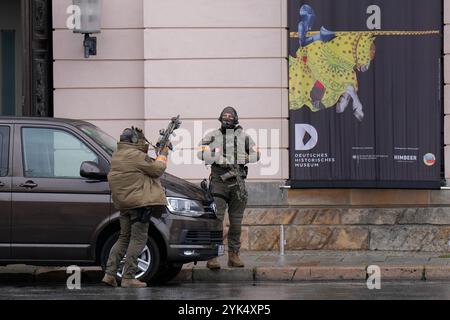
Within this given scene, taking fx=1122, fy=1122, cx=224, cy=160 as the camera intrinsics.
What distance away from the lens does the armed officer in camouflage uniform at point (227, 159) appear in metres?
13.4

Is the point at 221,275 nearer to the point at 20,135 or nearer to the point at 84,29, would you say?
the point at 20,135

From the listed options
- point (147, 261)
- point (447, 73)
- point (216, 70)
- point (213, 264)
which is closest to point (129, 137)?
point (147, 261)

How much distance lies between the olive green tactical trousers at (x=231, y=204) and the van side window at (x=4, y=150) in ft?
8.28

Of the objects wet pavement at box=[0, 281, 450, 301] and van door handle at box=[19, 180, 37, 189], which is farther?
van door handle at box=[19, 180, 37, 189]

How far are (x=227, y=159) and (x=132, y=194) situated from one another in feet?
6.20

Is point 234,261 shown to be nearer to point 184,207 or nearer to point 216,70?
point 184,207

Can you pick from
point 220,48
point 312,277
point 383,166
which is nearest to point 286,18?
point 220,48

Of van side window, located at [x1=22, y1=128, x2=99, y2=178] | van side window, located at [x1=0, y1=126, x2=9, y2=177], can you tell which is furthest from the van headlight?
van side window, located at [x1=0, y1=126, x2=9, y2=177]

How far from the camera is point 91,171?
482 inches

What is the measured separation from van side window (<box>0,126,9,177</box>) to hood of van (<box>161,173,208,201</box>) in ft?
5.75

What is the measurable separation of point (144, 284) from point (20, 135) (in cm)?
219

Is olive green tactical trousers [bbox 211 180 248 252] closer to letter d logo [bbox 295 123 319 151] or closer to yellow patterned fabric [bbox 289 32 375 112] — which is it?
letter d logo [bbox 295 123 319 151]

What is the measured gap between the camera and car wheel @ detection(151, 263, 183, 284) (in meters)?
12.9

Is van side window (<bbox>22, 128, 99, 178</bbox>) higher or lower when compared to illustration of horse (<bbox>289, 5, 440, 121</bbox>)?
lower
